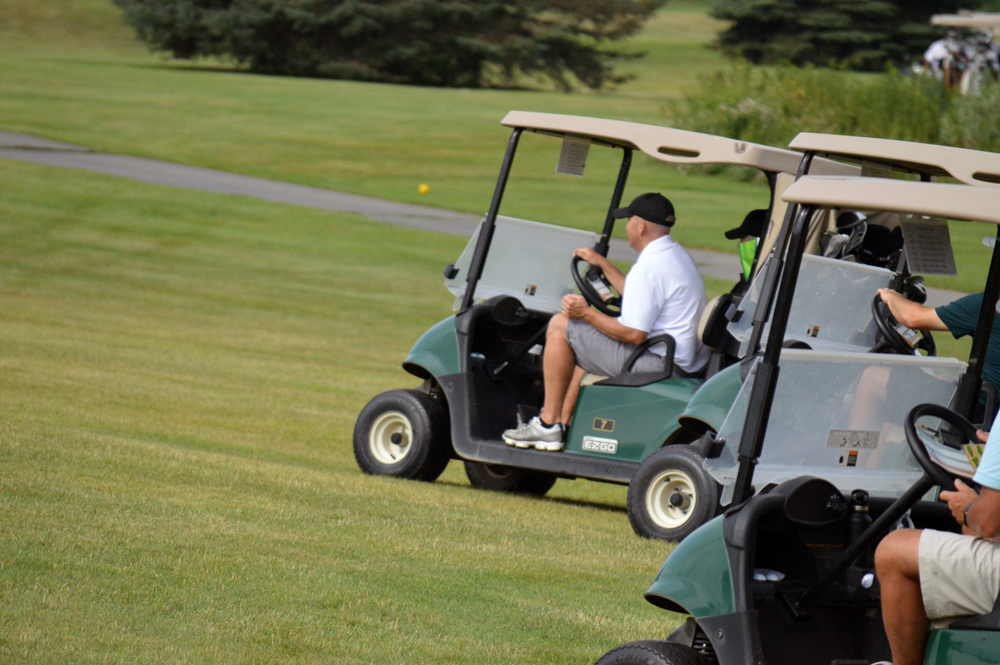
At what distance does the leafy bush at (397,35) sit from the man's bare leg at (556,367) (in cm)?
4100

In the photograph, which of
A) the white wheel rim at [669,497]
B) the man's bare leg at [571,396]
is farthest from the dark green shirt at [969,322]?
the man's bare leg at [571,396]

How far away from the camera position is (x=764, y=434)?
3.16 metres

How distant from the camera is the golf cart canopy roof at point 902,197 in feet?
9.05

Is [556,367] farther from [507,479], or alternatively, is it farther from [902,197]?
[902,197]

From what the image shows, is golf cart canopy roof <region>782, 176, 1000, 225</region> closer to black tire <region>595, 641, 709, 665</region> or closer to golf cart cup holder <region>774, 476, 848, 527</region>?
golf cart cup holder <region>774, 476, 848, 527</region>

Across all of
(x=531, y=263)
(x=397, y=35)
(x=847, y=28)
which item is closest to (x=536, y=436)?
(x=531, y=263)

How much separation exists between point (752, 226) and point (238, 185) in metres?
19.3

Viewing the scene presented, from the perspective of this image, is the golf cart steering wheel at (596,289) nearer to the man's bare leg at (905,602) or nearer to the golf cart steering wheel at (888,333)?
the golf cart steering wheel at (888,333)

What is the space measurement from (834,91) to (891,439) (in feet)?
83.9

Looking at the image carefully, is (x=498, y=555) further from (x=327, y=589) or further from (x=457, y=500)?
(x=457, y=500)

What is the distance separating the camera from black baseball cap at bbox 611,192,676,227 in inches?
249

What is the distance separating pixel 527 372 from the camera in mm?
6930

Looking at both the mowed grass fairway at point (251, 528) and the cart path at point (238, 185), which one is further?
the cart path at point (238, 185)

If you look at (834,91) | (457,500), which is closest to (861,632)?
(457,500)
